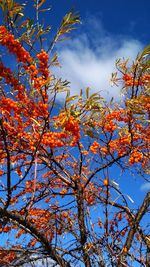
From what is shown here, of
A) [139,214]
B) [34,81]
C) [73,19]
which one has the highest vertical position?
[73,19]

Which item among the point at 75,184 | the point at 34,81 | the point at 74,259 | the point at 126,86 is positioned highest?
the point at 126,86

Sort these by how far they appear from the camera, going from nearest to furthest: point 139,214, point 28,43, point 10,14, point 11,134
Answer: point 10,14, point 28,43, point 11,134, point 139,214

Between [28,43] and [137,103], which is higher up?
[28,43]

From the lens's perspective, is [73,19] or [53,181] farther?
[53,181]

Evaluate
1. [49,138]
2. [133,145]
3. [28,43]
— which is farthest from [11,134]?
[133,145]

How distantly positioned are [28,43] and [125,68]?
102 inches

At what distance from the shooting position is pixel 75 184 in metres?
6.78

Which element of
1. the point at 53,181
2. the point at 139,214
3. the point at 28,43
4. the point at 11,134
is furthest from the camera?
the point at 53,181

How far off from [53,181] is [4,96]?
3316 mm

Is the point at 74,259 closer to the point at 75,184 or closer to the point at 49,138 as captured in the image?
the point at 75,184

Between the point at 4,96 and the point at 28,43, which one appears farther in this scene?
the point at 28,43

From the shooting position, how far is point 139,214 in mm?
6582

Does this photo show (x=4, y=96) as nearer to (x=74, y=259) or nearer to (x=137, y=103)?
(x=137, y=103)

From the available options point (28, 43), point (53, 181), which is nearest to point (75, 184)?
point (53, 181)
